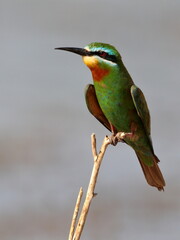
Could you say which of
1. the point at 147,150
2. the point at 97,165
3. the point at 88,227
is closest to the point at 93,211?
the point at 88,227

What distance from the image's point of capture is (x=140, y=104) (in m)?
2.04

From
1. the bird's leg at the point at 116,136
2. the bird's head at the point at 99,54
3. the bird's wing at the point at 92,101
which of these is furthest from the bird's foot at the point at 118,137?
the bird's head at the point at 99,54

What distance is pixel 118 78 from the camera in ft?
6.89

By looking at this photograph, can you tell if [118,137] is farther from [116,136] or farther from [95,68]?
[95,68]

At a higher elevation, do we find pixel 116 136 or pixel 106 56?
pixel 106 56

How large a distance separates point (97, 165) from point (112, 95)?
0.57 m

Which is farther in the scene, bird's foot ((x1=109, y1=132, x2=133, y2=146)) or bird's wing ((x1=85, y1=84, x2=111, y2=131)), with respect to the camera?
bird's wing ((x1=85, y1=84, x2=111, y2=131))

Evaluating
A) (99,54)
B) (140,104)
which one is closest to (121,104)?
(140,104)

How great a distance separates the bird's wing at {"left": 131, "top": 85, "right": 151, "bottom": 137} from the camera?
6.64 ft

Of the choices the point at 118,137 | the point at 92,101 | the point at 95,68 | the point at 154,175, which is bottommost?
the point at 154,175

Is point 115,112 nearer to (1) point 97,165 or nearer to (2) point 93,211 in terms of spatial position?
(1) point 97,165

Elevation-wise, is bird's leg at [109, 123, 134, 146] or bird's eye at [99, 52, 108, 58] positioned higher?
bird's eye at [99, 52, 108, 58]

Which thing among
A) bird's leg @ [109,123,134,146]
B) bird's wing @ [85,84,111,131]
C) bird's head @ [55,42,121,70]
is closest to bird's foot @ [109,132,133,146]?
bird's leg @ [109,123,134,146]

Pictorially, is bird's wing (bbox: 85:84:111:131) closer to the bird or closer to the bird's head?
the bird
